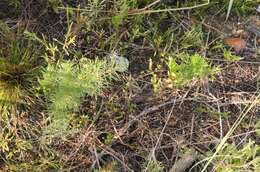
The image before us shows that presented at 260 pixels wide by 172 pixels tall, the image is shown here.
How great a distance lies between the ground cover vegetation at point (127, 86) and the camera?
6.06ft

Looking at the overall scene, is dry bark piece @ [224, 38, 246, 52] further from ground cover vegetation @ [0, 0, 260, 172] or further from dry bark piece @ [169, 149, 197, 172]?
dry bark piece @ [169, 149, 197, 172]

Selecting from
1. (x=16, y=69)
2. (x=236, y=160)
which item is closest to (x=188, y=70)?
(x=236, y=160)

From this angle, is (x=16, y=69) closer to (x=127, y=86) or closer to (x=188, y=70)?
(x=127, y=86)

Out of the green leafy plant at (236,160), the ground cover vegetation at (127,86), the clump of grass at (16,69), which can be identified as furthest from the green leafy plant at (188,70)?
the clump of grass at (16,69)

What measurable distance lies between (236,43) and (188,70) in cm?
45

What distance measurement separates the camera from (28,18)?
2.05 m

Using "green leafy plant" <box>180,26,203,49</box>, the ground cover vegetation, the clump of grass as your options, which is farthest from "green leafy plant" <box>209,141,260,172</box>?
the clump of grass

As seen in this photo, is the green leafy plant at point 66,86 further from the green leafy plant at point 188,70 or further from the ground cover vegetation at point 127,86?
the green leafy plant at point 188,70

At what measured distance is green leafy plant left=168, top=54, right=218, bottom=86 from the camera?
1.81 m

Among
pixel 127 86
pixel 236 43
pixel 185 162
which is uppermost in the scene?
pixel 236 43

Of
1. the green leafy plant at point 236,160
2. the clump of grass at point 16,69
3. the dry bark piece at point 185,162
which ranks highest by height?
the clump of grass at point 16,69

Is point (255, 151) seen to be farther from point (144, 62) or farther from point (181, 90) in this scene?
point (144, 62)

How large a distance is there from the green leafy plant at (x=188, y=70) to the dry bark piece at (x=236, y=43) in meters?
0.20

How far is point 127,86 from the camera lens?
6.60 ft
